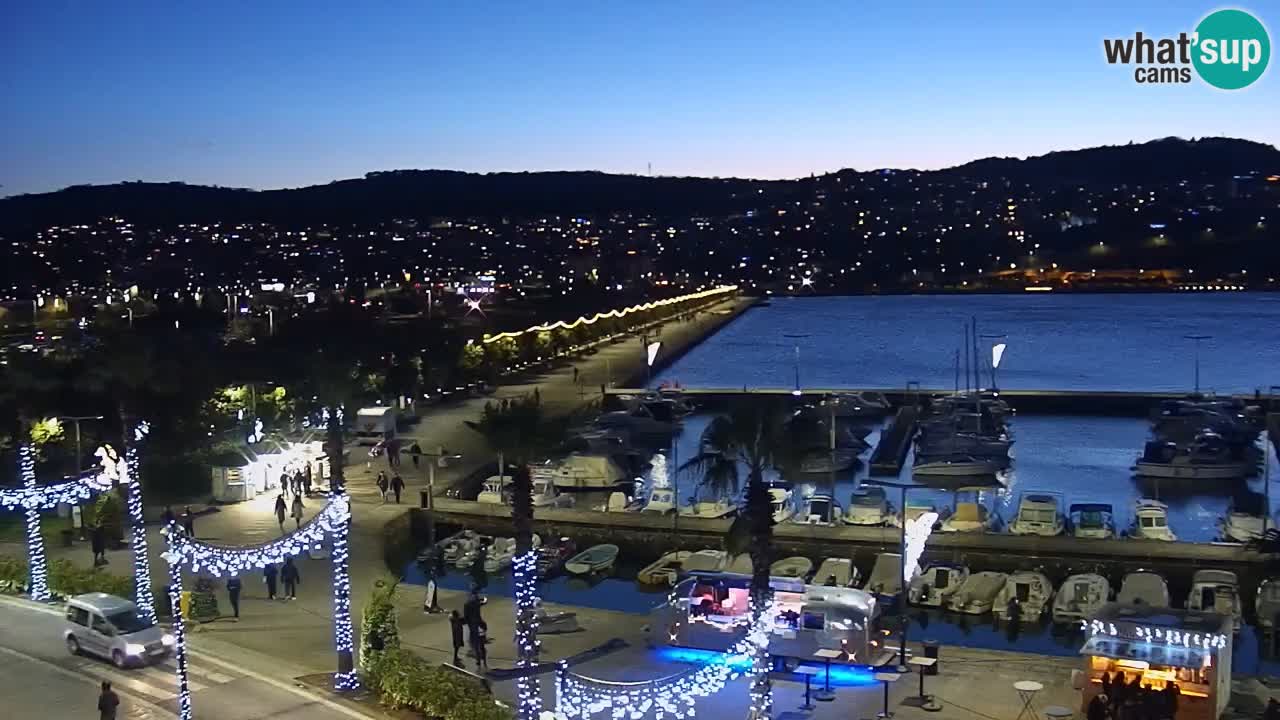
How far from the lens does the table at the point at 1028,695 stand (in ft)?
45.3

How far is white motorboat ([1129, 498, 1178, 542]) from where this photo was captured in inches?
1059

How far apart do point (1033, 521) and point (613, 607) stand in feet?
30.9

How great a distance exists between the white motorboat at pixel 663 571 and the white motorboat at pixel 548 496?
19.9ft

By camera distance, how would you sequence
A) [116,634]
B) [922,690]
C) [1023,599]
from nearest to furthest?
[922,690] < [116,634] < [1023,599]

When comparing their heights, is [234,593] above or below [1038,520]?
above

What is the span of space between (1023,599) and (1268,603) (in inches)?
153

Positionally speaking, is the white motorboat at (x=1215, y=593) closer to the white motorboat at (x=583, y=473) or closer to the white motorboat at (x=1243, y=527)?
the white motorboat at (x=1243, y=527)

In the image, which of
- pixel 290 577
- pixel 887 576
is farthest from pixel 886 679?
pixel 290 577

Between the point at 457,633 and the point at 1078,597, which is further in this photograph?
the point at 1078,597

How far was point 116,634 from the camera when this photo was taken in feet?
53.8

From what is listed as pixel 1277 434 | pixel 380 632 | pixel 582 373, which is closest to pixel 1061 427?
pixel 1277 434

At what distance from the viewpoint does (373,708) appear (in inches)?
577

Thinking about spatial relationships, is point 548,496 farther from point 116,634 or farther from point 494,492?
point 116,634

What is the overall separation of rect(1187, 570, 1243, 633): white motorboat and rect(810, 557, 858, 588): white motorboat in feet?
18.4
